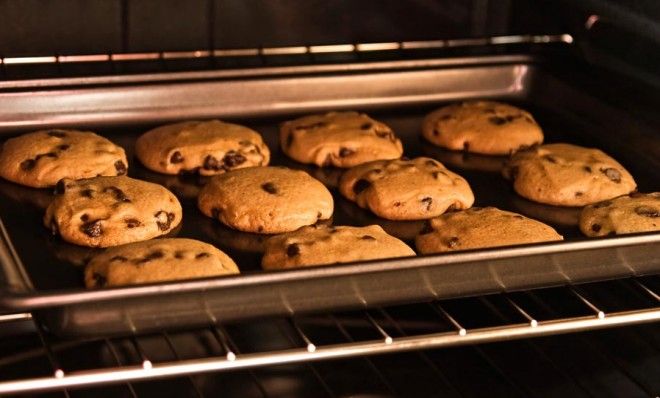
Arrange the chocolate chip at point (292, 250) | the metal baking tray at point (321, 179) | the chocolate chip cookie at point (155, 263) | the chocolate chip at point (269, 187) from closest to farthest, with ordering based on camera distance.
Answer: the metal baking tray at point (321, 179)
the chocolate chip cookie at point (155, 263)
the chocolate chip at point (292, 250)
the chocolate chip at point (269, 187)

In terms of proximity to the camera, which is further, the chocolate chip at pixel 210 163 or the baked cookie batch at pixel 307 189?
the chocolate chip at pixel 210 163

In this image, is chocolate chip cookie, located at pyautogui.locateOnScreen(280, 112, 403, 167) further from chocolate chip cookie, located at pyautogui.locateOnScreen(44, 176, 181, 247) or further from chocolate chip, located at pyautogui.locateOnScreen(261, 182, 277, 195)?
chocolate chip cookie, located at pyautogui.locateOnScreen(44, 176, 181, 247)

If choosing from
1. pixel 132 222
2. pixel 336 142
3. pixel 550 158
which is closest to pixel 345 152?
pixel 336 142

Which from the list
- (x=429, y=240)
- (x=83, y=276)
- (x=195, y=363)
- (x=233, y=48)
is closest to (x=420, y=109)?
(x=233, y=48)

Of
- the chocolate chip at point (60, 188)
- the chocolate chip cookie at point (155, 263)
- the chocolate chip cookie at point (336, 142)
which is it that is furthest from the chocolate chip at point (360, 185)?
the chocolate chip at point (60, 188)

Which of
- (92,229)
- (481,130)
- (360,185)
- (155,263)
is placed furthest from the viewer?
(481,130)

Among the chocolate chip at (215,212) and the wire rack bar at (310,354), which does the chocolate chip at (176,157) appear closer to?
the chocolate chip at (215,212)

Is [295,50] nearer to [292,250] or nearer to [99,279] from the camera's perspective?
[292,250]
